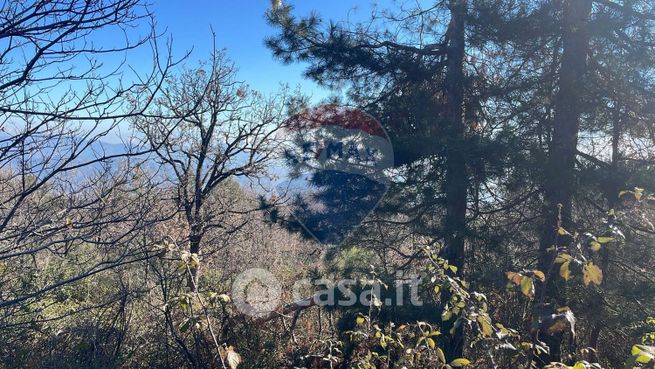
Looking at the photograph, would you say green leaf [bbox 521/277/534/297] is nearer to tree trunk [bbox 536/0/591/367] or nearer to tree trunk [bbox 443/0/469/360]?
tree trunk [bbox 443/0/469/360]

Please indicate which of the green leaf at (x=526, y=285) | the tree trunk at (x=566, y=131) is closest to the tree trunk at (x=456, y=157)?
the tree trunk at (x=566, y=131)

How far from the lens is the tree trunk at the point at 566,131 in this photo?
11.9 feet

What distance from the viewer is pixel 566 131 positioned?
3.99 m

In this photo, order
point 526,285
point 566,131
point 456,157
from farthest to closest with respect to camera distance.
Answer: point 566,131
point 456,157
point 526,285

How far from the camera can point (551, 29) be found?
3.85 metres

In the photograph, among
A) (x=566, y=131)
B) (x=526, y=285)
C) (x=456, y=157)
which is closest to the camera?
(x=526, y=285)

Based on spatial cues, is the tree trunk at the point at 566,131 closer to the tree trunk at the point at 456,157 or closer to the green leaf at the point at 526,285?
the tree trunk at the point at 456,157

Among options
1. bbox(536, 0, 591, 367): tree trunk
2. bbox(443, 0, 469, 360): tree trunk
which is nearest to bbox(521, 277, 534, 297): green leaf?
bbox(443, 0, 469, 360): tree trunk

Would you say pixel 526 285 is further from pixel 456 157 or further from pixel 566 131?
pixel 566 131

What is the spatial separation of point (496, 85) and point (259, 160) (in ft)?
13.8

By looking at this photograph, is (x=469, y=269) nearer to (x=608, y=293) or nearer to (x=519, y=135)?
(x=608, y=293)

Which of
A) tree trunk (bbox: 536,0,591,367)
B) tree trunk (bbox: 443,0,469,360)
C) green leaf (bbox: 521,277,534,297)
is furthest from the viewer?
tree trunk (bbox: 443,0,469,360)

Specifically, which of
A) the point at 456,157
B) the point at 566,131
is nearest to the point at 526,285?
the point at 456,157

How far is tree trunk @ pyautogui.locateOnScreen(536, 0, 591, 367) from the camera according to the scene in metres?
3.62
